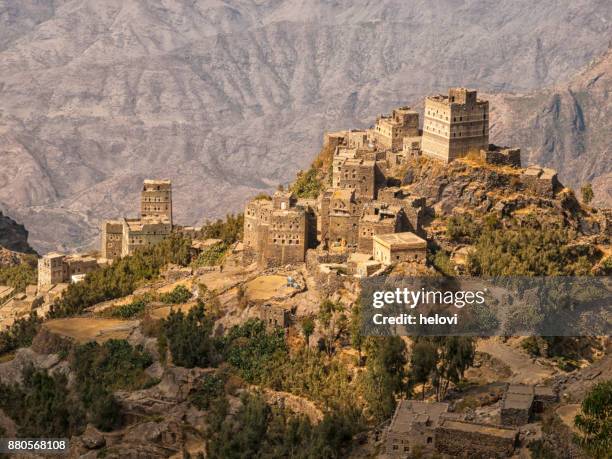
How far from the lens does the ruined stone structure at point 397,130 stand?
415 feet

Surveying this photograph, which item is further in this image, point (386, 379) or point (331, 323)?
point (331, 323)

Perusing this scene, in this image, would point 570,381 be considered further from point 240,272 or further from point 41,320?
point 41,320

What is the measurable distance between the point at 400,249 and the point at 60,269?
5072 cm

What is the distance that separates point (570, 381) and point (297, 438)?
1655cm

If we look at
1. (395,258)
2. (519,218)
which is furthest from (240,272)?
(519,218)

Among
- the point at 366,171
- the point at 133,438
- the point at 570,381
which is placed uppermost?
the point at 366,171

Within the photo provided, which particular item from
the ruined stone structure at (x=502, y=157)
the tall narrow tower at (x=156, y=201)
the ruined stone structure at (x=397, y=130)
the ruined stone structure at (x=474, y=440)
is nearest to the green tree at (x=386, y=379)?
the ruined stone structure at (x=474, y=440)

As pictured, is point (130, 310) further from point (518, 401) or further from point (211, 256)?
point (518, 401)

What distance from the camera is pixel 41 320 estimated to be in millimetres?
121188

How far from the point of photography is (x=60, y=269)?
141 m

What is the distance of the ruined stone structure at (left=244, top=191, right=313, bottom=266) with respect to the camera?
10906 cm

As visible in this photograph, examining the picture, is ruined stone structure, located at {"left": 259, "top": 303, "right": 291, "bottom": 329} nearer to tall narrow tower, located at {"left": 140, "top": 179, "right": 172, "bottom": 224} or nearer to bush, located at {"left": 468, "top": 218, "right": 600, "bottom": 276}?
bush, located at {"left": 468, "top": 218, "right": 600, "bottom": 276}

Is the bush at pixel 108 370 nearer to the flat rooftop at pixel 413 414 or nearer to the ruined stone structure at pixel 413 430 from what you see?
the flat rooftop at pixel 413 414

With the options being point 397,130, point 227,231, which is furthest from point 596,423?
point 227,231
